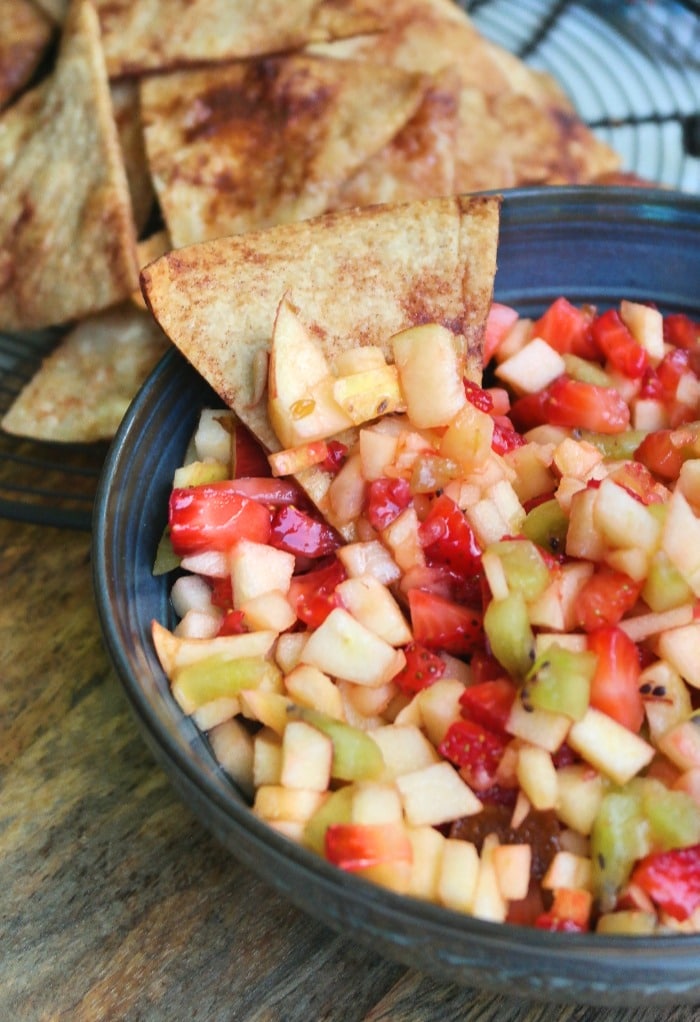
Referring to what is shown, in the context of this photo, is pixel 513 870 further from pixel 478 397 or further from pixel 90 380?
pixel 90 380

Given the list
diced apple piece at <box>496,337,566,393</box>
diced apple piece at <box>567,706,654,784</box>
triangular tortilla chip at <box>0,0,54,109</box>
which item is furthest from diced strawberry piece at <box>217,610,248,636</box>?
triangular tortilla chip at <box>0,0,54,109</box>

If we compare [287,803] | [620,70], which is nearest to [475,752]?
[287,803]

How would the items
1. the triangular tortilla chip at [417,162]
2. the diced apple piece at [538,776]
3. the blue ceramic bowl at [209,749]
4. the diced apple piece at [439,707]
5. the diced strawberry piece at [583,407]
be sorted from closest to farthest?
the blue ceramic bowl at [209,749]
the diced apple piece at [538,776]
the diced apple piece at [439,707]
the diced strawberry piece at [583,407]
the triangular tortilla chip at [417,162]

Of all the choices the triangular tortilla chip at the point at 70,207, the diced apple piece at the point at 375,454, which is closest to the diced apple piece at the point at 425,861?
the diced apple piece at the point at 375,454

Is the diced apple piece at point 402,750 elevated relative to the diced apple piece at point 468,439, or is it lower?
lower

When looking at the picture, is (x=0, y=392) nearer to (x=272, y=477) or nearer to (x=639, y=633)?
(x=272, y=477)

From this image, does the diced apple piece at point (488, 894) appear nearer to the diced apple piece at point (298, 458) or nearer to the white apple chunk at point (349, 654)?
the white apple chunk at point (349, 654)
